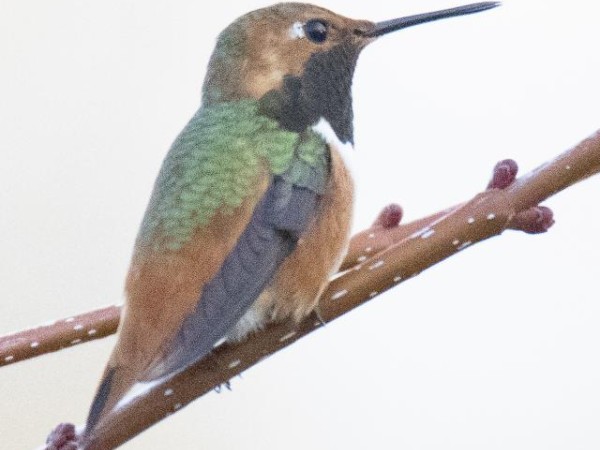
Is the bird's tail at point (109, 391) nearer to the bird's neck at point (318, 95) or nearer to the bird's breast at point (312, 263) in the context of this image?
the bird's breast at point (312, 263)

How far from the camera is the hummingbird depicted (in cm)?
48

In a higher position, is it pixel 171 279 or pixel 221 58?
pixel 221 58

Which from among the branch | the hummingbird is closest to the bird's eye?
the hummingbird

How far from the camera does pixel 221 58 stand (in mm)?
651

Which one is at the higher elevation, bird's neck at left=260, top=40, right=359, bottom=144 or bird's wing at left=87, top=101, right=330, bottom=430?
bird's neck at left=260, top=40, right=359, bottom=144

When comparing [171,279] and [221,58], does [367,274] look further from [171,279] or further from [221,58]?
[221,58]

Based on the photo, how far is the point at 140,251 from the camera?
1.77ft

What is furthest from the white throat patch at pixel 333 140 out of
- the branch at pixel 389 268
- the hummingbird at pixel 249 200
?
the branch at pixel 389 268

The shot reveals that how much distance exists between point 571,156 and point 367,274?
0.43ft

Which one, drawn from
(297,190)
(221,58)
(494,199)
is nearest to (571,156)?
(494,199)

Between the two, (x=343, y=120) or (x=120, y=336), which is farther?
(x=343, y=120)

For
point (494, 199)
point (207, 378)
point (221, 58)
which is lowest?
point (207, 378)

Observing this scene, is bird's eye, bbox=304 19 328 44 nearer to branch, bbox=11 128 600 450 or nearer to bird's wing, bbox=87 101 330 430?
bird's wing, bbox=87 101 330 430

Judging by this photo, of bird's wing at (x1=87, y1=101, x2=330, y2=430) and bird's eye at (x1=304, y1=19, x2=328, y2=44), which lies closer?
bird's wing at (x1=87, y1=101, x2=330, y2=430)
